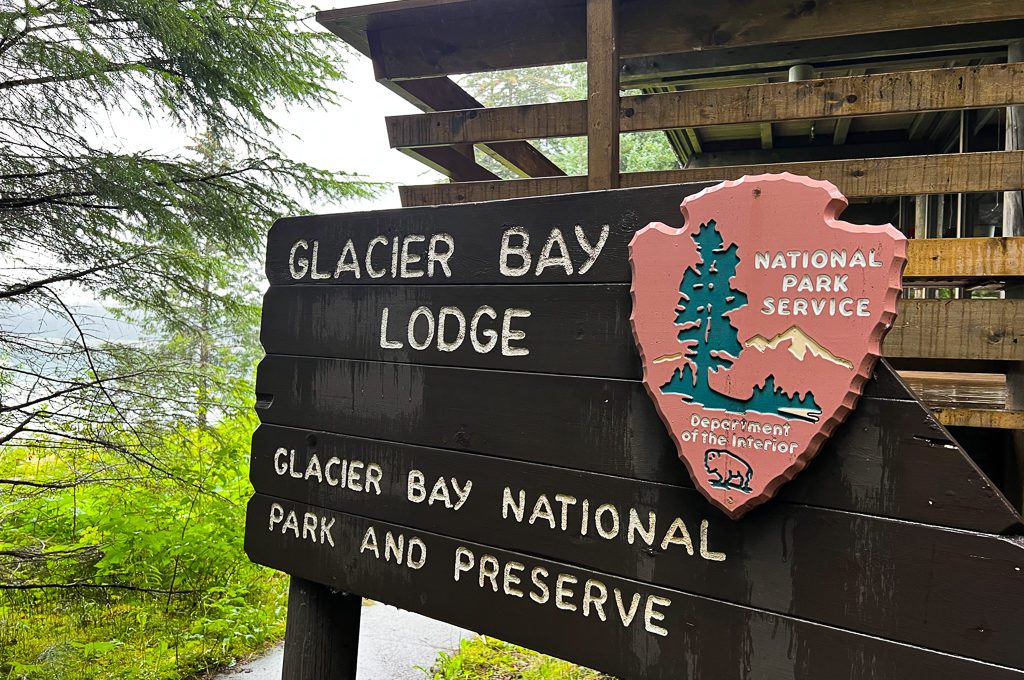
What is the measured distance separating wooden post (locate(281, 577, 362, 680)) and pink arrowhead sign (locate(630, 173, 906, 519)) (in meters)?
1.43

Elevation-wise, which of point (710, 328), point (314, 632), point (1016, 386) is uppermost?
point (710, 328)

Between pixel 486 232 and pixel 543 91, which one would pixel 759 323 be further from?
pixel 543 91

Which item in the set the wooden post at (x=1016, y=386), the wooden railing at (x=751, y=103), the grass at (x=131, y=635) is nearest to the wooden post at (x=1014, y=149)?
the wooden post at (x=1016, y=386)

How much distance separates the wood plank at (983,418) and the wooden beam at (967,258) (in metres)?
0.50

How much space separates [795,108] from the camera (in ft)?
8.20

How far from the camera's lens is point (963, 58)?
5.08m

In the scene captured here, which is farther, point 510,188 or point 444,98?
point 444,98

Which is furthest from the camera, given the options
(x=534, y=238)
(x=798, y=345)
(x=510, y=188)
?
(x=510, y=188)

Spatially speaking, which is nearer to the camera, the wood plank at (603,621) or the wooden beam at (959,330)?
the wood plank at (603,621)

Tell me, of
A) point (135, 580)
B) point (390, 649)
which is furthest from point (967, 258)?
point (135, 580)

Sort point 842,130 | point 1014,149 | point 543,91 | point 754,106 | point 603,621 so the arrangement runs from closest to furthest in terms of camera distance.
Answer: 1. point 603,621
2. point 754,106
3. point 1014,149
4. point 842,130
5. point 543,91

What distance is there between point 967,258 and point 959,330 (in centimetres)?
24

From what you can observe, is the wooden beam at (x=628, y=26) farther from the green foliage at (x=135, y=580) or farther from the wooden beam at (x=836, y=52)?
the green foliage at (x=135, y=580)

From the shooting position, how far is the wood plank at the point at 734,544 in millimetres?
1165
